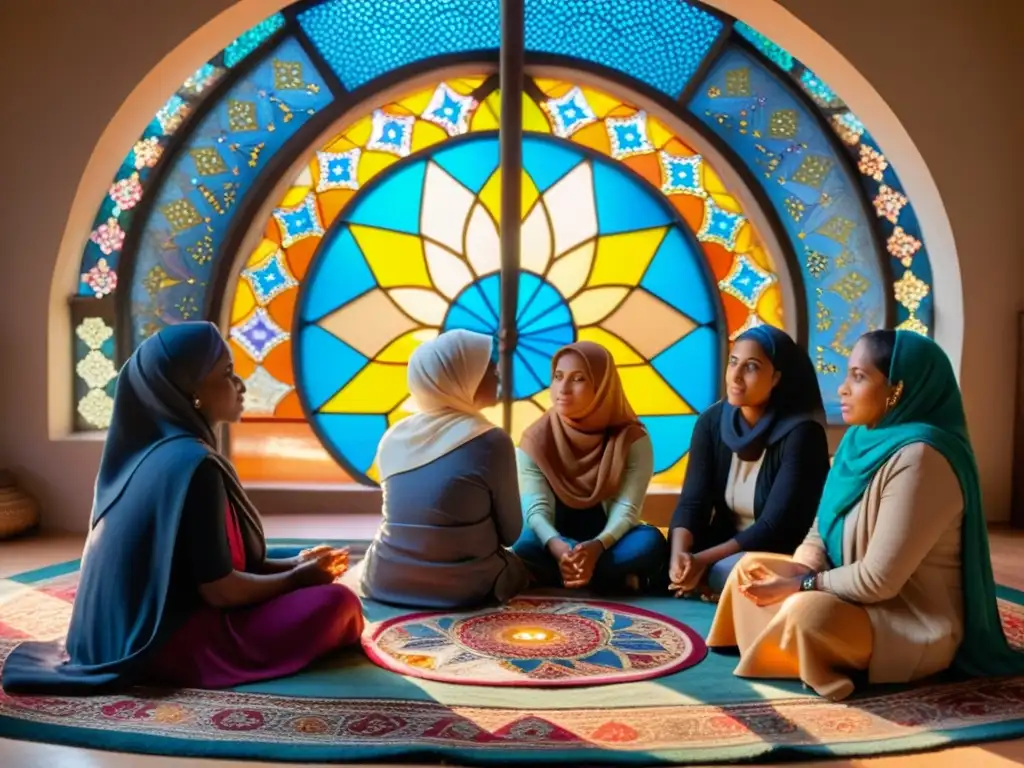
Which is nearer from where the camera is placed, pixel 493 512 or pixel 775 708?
pixel 775 708

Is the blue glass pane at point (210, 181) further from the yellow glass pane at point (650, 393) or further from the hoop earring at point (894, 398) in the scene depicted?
the hoop earring at point (894, 398)

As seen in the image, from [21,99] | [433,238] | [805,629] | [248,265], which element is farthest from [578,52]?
[805,629]

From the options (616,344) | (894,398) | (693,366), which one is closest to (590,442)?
(894,398)

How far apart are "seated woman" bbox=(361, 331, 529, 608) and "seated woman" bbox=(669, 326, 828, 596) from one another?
2.04 feet

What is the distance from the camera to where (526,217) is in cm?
491

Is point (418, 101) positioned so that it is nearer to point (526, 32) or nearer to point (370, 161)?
point (370, 161)

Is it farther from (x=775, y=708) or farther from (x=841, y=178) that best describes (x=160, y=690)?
(x=841, y=178)

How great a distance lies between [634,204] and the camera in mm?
4934

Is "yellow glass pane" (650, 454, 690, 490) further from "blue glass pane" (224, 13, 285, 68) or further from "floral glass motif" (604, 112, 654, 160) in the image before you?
"blue glass pane" (224, 13, 285, 68)

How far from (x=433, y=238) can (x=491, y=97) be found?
0.76 m

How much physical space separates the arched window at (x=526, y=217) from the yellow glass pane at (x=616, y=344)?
0.04 ft

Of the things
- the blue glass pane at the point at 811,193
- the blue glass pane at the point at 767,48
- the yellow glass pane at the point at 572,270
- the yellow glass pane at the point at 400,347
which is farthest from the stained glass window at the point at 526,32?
the yellow glass pane at the point at 400,347

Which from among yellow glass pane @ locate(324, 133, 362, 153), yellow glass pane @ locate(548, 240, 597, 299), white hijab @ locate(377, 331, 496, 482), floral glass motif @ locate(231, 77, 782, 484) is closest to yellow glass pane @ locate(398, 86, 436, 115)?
floral glass motif @ locate(231, 77, 782, 484)

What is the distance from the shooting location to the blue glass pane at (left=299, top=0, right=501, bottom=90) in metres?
4.60
